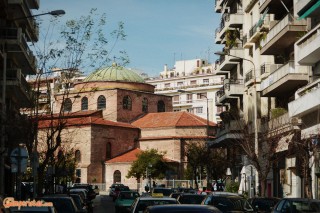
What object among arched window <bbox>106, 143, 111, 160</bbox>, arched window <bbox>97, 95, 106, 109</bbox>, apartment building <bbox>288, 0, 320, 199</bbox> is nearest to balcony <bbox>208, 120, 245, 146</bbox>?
apartment building <bbox>288, 0, 320, 199</bbox>

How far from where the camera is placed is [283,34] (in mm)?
37156

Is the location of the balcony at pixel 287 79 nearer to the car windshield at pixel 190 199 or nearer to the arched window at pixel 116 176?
the car windshield at pixel 190 199

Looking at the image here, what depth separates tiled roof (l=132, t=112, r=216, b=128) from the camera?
355 ft

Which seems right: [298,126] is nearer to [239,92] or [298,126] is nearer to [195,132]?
[239,92]

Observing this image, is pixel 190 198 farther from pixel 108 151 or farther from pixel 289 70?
pixel 108 151

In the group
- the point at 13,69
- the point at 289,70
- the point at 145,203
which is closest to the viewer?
the point at 145,203

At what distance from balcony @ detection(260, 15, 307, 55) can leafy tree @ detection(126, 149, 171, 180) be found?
53.8 metres

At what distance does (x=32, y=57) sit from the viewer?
1987 inches

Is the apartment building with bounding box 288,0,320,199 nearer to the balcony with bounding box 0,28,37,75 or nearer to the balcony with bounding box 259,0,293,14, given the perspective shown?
the balcony with bounding box 259,0,293,14

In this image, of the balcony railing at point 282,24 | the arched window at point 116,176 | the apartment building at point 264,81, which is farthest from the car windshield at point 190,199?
the arched window at point 116,176

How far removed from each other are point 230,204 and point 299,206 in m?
2.94

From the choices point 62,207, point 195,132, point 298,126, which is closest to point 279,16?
point 298,126

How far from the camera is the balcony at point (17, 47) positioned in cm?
4372

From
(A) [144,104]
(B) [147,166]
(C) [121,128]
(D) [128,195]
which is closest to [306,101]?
(D) [128,195]
